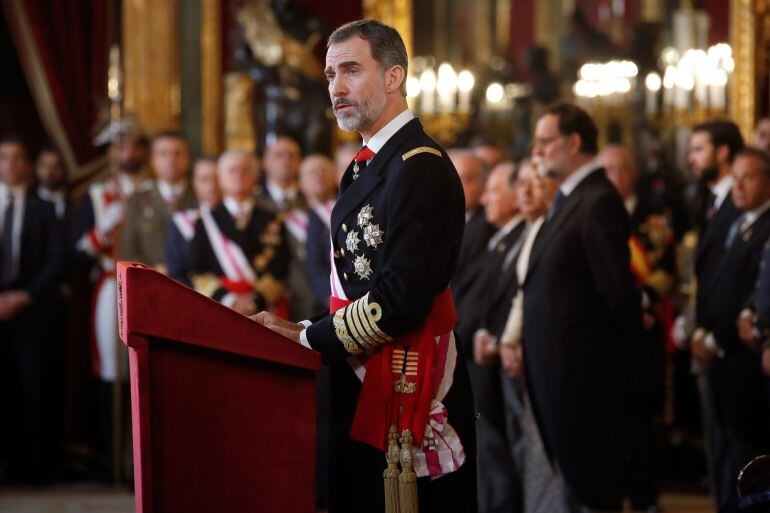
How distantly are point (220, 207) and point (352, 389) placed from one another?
282 cm

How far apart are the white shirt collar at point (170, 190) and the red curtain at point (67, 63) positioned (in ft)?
4.82

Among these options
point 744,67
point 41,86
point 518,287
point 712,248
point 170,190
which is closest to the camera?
point 518,287

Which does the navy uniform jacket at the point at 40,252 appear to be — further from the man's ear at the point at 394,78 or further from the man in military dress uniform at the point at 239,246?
the man's ear at the point at 394,78

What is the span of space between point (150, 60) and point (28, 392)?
7.39 feet

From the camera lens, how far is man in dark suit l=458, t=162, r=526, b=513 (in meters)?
4.38

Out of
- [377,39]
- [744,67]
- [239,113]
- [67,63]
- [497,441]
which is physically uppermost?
[67,63]

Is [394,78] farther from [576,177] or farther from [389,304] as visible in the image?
[576,177]

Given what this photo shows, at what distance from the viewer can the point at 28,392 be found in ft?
19.5

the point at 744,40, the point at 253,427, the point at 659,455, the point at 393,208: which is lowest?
the point at 659,455

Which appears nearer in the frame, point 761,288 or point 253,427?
point 253,427

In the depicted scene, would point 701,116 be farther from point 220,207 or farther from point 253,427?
point 253,427

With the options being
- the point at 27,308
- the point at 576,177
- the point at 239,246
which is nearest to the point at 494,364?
the point at 576,177

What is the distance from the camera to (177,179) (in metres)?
5.86

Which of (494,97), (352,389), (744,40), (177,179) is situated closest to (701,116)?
(744,40)
